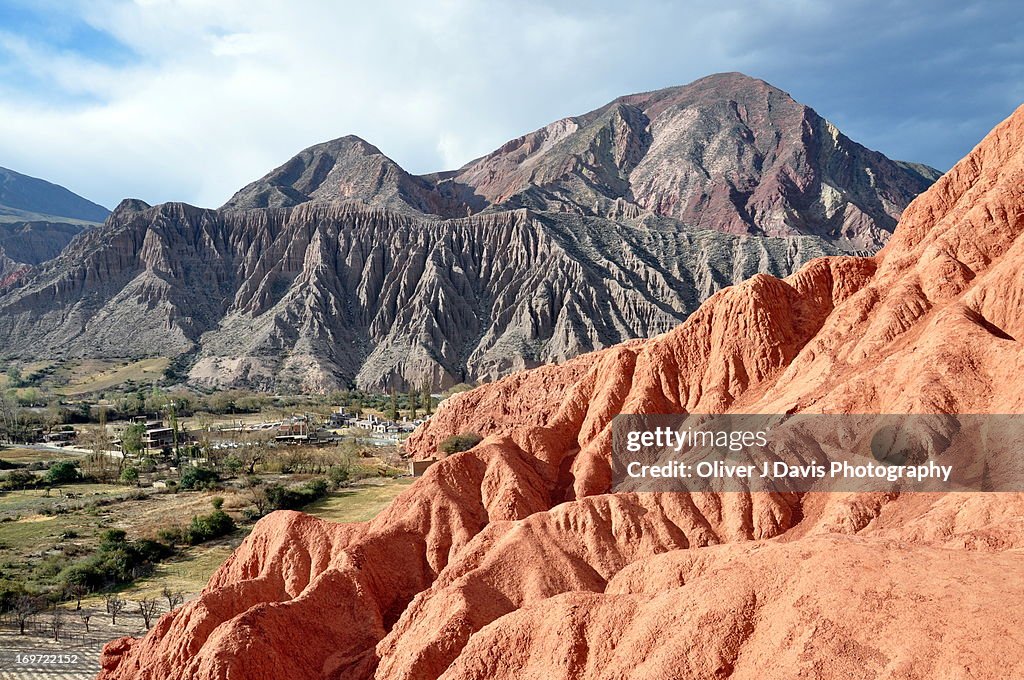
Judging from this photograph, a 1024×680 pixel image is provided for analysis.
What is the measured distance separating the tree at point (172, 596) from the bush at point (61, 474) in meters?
34.7

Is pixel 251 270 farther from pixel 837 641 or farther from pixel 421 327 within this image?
pixel 837 641

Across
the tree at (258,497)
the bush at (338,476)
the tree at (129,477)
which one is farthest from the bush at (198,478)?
the bush at (338,476)

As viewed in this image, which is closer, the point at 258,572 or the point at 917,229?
the point at 258,572

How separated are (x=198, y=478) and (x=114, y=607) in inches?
1248

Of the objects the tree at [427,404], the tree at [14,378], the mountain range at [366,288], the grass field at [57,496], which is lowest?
the grass field at [57,496]

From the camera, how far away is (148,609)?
3503 centimetres

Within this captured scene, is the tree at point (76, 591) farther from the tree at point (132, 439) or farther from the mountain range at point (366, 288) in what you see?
the mountain range at point (366, 288)

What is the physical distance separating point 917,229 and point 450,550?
94.5 ft

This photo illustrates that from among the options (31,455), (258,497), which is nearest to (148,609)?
(258,497)

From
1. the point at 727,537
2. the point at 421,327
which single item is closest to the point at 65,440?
the point at 421,327

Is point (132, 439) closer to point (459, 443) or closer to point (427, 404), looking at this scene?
point (427, 404)

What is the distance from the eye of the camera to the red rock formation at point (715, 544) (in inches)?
551

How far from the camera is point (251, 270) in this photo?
506 ft

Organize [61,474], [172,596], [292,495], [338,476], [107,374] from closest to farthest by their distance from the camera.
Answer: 1. [172,596]
2. [292,495]
3. [338,476]
4. [61,474]
5. [107,374]
